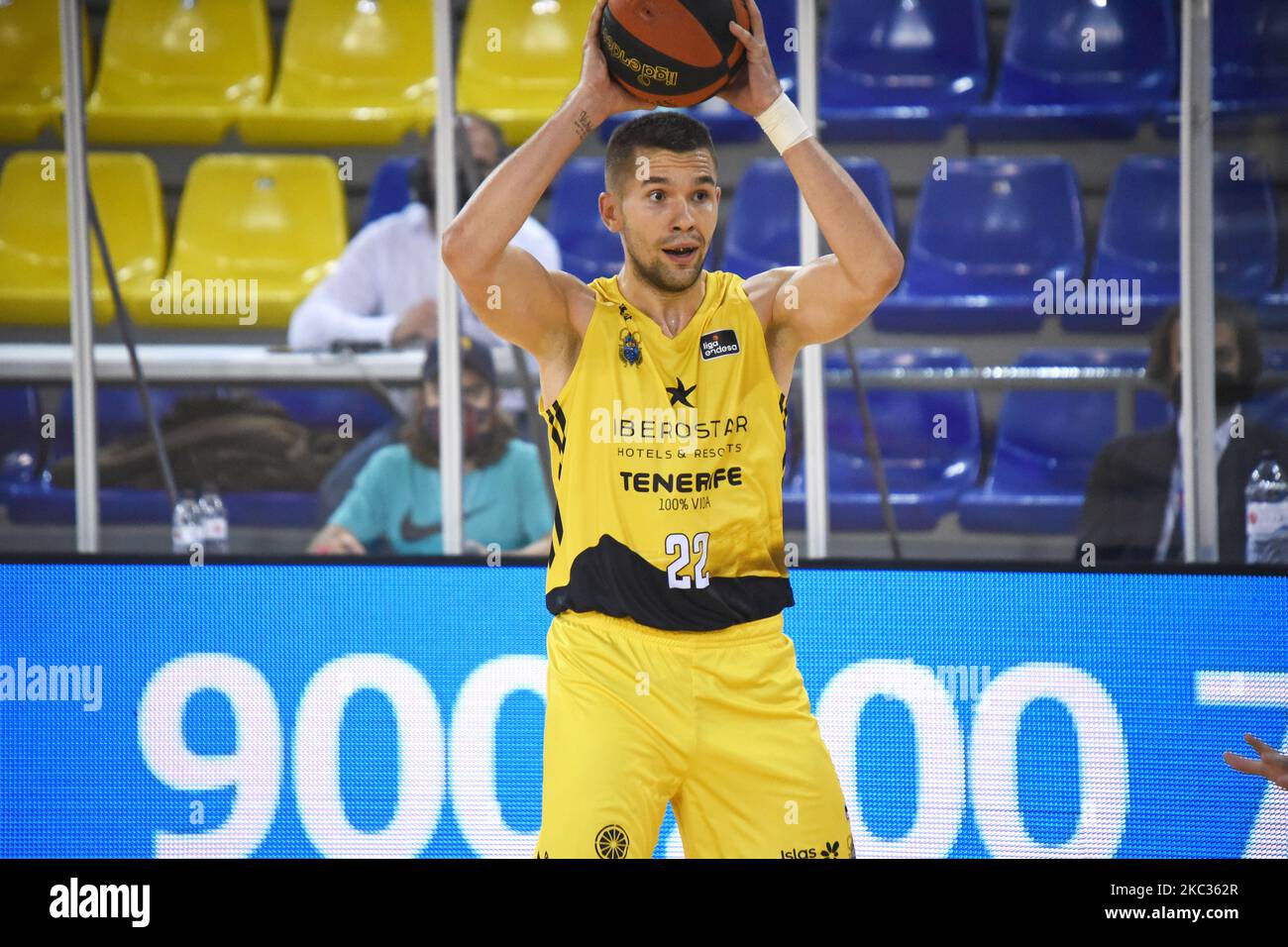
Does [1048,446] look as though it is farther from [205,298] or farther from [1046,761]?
[205,298]

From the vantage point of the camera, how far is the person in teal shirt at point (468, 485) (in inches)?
188

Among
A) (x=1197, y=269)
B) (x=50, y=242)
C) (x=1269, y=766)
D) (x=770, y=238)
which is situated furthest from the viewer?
(x=770, y=238)

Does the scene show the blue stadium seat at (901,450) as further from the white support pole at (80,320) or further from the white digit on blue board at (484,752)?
the white support pole at (80,320)

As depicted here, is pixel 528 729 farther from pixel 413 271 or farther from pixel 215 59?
pixel 215 59

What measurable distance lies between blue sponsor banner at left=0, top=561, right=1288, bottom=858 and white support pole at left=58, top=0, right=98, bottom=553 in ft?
0.91

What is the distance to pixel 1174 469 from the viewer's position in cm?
473

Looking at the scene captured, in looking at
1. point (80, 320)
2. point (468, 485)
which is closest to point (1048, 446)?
point (468, 485)

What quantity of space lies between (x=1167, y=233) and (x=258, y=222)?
3344mm

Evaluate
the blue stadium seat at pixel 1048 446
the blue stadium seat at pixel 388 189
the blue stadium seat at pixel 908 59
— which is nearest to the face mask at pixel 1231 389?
the blue stadium seat at pixel 1048 446

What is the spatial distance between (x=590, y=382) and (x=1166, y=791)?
2.24m

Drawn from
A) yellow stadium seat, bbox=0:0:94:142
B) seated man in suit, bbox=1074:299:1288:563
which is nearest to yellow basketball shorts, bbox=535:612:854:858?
seated man in suit, bbox=1074:299:1288:563

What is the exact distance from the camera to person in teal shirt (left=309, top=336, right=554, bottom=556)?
4.77 meters

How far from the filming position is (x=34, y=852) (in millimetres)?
4484
